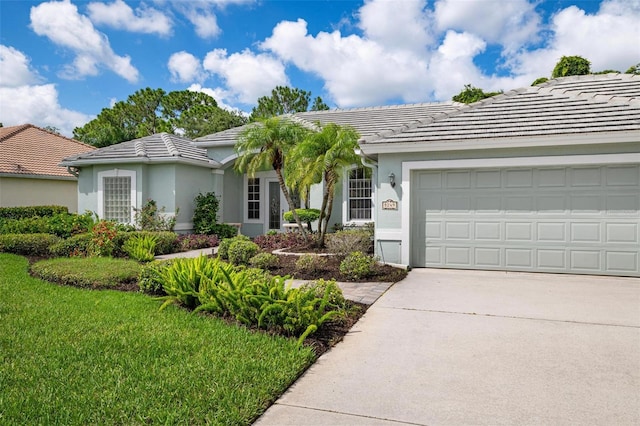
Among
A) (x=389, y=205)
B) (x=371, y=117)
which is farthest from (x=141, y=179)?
(x=389, y=205)

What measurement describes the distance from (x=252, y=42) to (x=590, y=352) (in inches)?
558

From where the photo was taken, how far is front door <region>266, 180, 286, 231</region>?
17438mm

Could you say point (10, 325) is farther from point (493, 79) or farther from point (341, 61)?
point (493, 79)

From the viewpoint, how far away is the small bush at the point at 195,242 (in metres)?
13.5

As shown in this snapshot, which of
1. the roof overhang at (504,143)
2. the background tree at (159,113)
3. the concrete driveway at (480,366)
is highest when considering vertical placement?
the background tree at (159,113)

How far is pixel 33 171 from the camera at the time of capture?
20.5m

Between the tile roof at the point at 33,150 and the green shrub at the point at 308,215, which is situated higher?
the tile roof at the point at 33,150

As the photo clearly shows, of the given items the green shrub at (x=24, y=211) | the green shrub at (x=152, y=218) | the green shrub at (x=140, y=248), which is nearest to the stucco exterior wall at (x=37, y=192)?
the green shrub at (x=24, y=211)

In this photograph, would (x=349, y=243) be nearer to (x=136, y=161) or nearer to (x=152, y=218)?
(x=152, y=218)

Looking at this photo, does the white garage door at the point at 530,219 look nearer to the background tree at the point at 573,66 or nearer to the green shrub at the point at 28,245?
the background tree at the point at 573,66

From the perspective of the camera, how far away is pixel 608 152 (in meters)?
8.41

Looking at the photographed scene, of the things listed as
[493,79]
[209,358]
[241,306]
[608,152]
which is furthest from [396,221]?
[493,79]

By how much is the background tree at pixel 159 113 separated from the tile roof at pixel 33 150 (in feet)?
36.6

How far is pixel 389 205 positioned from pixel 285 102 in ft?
97.6
